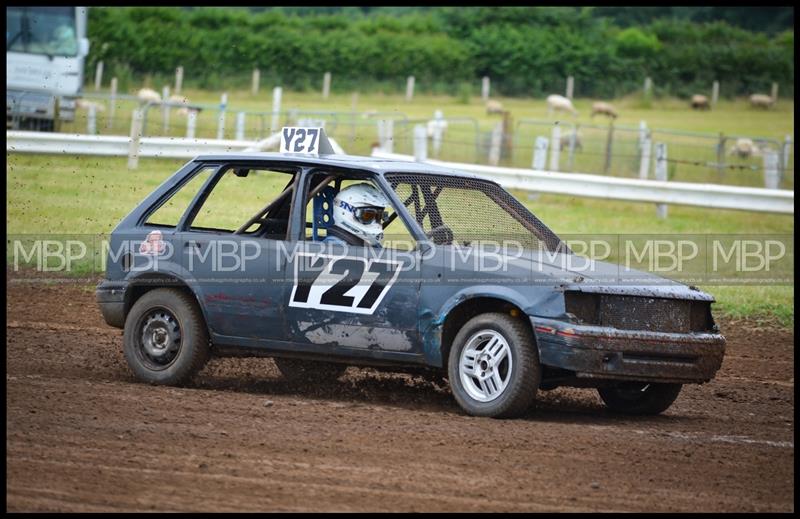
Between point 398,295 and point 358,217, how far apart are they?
715mm

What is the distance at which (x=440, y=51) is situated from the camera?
52.5 meters

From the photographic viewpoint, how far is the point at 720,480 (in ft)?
19.8

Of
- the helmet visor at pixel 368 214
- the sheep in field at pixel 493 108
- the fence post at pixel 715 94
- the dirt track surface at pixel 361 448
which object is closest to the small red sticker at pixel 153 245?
the dirt track surface at pixel 361 448

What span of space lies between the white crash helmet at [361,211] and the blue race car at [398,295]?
0.01 m

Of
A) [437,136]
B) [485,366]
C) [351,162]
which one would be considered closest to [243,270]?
[351,162]

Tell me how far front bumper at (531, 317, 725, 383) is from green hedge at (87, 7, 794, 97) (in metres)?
39.2

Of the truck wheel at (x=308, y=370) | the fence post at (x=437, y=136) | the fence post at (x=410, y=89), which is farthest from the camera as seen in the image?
the fence post at (x=410, y=89)

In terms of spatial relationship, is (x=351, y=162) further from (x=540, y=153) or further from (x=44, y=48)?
(x=44, y=48)

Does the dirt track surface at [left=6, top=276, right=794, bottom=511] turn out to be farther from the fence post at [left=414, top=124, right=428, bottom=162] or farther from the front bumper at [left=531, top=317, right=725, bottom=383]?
the fence post at [left=414, top=124, right=428, bottom=162]

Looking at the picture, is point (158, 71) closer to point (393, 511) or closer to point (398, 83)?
point (398, 83)

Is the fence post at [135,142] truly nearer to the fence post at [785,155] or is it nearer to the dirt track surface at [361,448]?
the dirt track surface at [361,448]

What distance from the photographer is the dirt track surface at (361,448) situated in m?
5.45

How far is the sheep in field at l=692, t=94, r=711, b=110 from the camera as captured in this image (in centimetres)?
Answer: 5316

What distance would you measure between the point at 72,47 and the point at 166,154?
11430 millimetres
